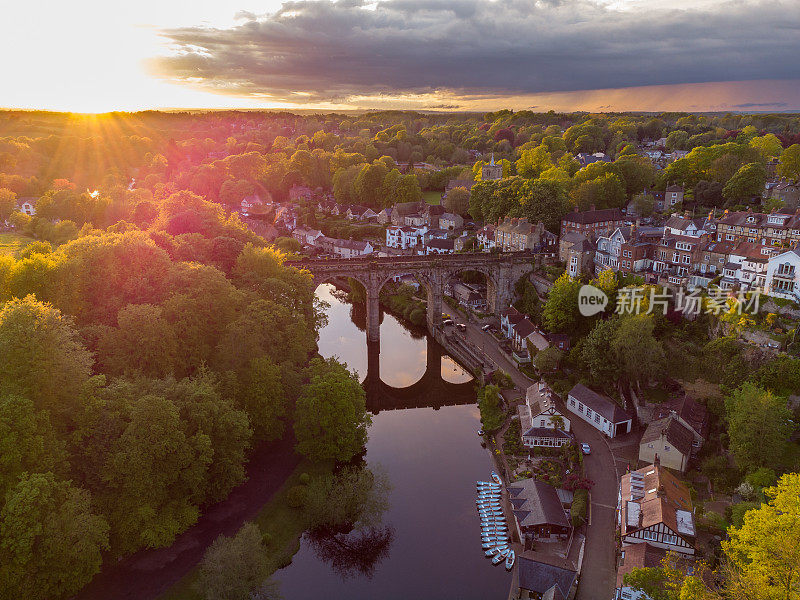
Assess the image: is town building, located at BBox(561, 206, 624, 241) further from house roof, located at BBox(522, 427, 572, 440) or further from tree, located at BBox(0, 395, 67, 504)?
tree, located at BBox(0, 395, 67, 504)

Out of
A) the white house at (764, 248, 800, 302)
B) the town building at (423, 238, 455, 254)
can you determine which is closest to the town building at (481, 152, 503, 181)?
the town building at (423, 238, 455, 254)

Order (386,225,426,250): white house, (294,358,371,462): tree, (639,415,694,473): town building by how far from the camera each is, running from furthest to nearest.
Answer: (386,225,426,250): white house
(294,358,371,462): tree
(639,415,694,473): town building

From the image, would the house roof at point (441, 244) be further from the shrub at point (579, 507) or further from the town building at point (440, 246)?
the shrub at point (579, 507)

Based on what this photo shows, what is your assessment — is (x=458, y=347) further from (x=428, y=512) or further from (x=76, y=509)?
(x=76, y=509)

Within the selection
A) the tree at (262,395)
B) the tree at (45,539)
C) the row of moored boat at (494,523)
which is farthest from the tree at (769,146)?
the tree at (45,539)

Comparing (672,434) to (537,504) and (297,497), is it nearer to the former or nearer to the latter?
(537,504)

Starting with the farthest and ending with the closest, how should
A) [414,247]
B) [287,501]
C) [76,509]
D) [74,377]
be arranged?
[414,247] < [287,501] < [74,377] < [76,509]

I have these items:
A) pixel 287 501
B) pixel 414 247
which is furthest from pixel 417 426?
pixel 414 247
